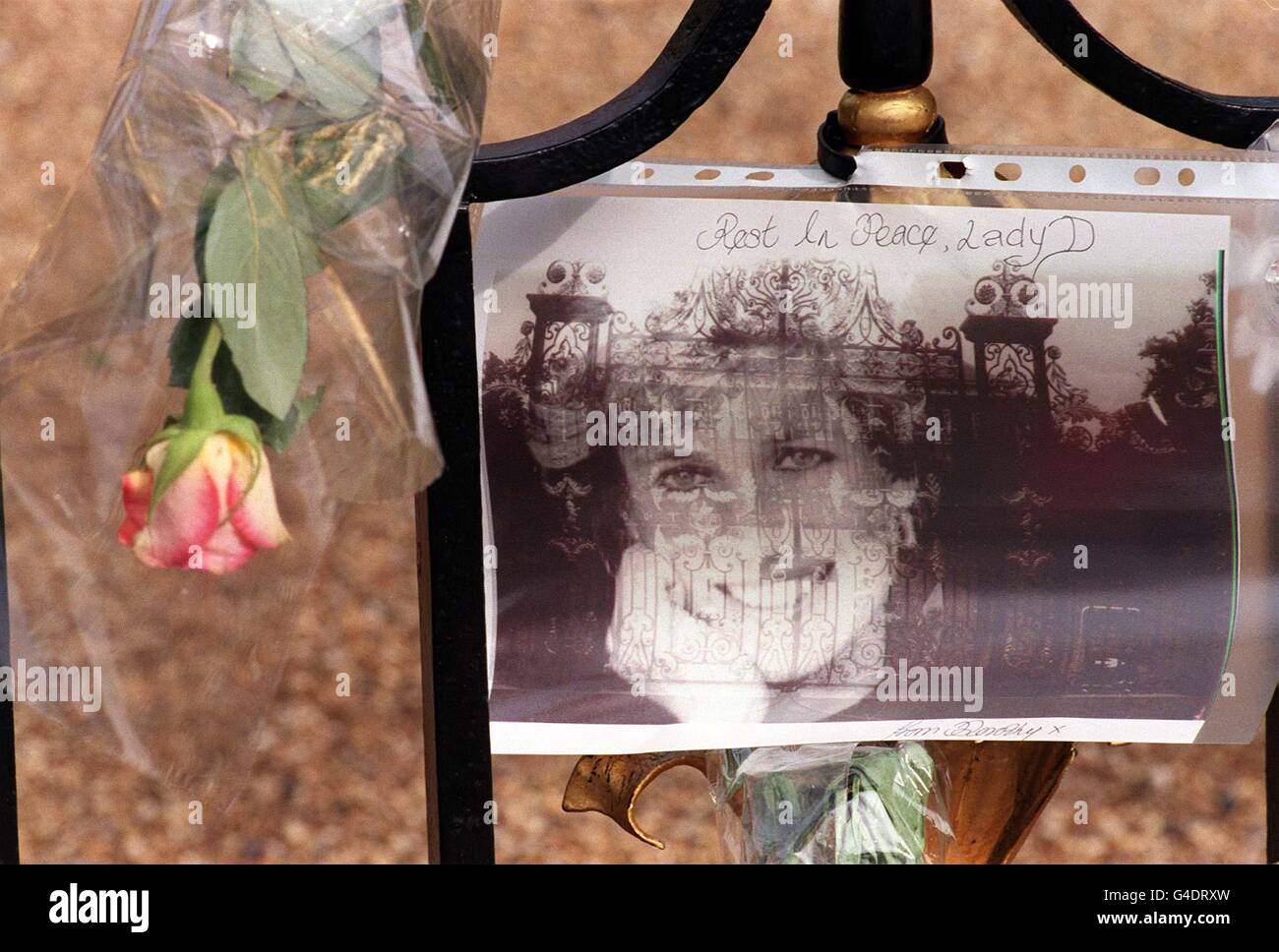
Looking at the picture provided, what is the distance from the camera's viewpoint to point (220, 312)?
327 mm

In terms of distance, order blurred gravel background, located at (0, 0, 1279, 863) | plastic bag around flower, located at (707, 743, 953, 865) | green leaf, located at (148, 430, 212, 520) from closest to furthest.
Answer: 1. green leaf, located at (148, 430, 212, 520)
2. plastic bag around flower, located at (707, 743, 953, 865)
3. blurred gravel background, located at (0, 0, 1279, 863)

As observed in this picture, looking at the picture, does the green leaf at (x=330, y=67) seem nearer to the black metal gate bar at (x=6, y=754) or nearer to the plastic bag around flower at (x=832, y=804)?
the black metal gate bar at (x=6, y=754)

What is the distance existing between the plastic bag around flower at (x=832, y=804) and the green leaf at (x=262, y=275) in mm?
221

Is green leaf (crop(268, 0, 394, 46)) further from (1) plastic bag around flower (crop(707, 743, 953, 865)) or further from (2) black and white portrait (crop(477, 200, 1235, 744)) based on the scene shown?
(1) plastic bag around flower (crop(707, 743, 953, 865))

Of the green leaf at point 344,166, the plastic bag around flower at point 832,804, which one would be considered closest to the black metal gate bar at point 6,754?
the green leaf at point 344,166

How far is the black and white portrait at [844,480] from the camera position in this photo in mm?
417

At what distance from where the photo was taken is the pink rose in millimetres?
324

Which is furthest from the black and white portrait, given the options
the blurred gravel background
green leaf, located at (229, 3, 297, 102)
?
the blurred gravel background

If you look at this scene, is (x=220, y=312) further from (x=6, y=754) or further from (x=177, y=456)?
(x=6, y=754)

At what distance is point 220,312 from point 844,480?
0.21m

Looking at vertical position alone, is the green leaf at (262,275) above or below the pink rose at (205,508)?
above

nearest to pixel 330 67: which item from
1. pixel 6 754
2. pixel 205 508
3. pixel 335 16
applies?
pixel 335 16

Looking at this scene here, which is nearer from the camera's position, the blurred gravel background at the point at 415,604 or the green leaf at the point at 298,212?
the green leaf at the point at 298,212

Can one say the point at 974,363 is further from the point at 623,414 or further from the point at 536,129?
the point at 536,129
